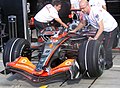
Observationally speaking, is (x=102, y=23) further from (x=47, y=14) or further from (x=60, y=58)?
(x=47, y=14)

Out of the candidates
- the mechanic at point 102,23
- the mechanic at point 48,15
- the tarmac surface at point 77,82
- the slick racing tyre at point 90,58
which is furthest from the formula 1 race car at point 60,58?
the mechanic at point 48,15

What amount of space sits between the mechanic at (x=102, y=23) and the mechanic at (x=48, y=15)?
0.97m

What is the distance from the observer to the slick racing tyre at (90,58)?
22.0 ft

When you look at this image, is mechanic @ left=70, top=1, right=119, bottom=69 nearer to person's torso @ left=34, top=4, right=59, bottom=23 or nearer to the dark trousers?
the dark trousers

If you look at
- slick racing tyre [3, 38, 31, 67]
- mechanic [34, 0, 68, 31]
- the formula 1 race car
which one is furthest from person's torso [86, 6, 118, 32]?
slick racing tyre [3, 38, 31, 67]

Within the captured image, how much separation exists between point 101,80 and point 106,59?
27.7 inches

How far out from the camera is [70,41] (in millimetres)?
7516

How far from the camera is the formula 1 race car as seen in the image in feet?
21.2

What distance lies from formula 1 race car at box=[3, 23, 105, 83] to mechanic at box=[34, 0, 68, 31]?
94 centimetres

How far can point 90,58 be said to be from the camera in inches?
264

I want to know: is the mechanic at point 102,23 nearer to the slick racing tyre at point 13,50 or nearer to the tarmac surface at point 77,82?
the tarmac surface at point 77,82

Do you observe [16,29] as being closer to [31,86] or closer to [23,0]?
[23,0]

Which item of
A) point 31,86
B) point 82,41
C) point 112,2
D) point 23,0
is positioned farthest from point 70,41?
point 112,2

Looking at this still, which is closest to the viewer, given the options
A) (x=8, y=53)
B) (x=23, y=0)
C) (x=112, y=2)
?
(x=8, y=53)
